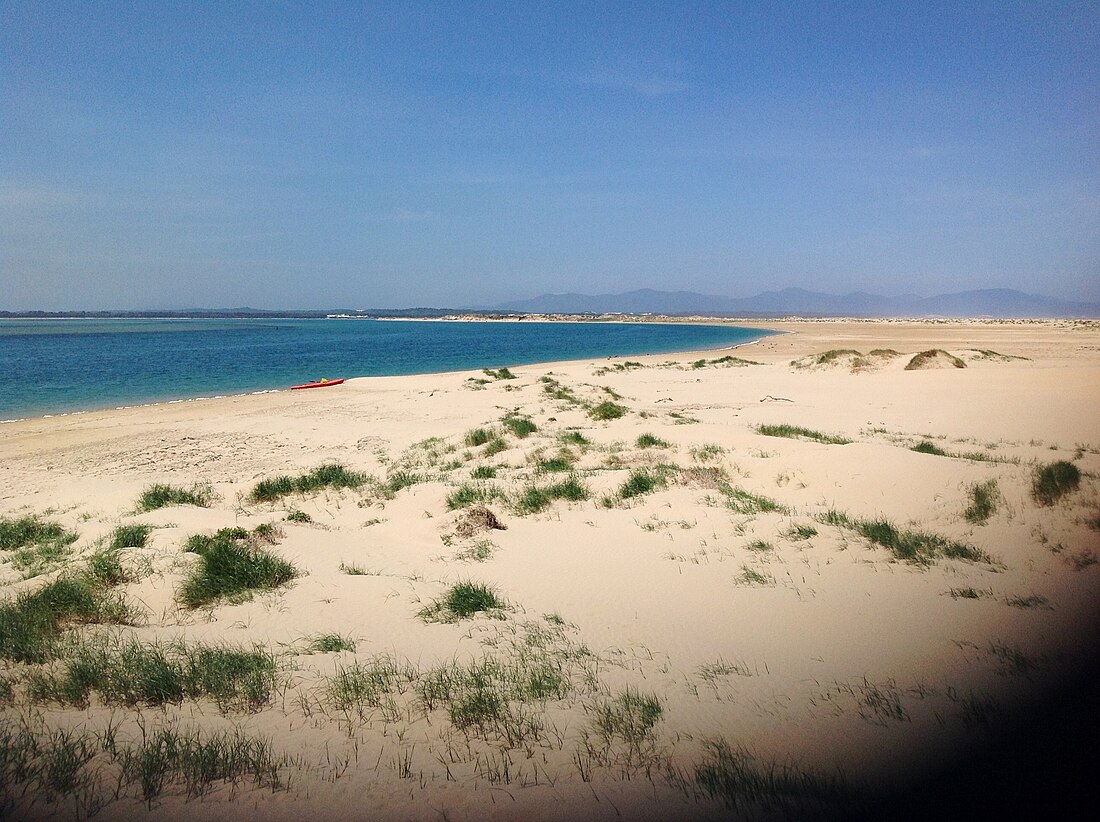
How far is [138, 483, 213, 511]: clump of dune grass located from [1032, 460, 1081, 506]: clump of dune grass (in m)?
12.5

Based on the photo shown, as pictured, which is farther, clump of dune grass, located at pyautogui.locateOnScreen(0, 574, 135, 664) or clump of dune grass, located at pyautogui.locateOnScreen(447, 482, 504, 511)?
clump of dune grass, located at pyautogui.locateOnScreen(447, 482, 504, 511)

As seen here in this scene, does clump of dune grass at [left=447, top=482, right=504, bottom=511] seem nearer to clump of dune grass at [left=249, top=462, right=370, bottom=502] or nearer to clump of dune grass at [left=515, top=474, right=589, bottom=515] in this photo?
clump of dune grass at [left=515, top=474, right=589, bottom=515]

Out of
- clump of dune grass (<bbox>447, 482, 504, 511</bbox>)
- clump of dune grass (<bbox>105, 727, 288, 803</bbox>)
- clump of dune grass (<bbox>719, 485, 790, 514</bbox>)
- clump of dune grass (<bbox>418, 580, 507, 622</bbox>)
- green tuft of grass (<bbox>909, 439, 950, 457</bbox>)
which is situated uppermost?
green tuft of grass (<bbox>909, 439, 950, 457</bbox>)

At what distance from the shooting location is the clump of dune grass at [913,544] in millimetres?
6508

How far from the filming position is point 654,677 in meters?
4.55

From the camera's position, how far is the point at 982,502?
7.77m

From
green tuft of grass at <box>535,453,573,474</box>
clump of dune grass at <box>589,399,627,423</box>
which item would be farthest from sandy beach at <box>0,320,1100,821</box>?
clump of dune grass at <box>589,399,627,423</box>

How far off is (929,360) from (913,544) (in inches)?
1035

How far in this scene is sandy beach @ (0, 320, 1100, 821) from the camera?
329 centimetres

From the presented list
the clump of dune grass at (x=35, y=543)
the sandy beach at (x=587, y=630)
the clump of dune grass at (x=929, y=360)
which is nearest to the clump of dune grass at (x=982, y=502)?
the sandy beach at (x=587, y=630)

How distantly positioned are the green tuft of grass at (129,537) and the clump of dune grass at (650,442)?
941cm

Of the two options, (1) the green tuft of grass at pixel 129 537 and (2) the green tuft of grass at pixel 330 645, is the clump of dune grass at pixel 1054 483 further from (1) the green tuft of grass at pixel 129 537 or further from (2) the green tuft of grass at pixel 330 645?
(1) the green tuft of grass at pixel 129 537

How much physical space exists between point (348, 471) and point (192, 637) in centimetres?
730

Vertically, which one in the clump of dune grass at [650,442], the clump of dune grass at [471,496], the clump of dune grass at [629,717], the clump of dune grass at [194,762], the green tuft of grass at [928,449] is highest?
the green tuft of grass at [928,449]
